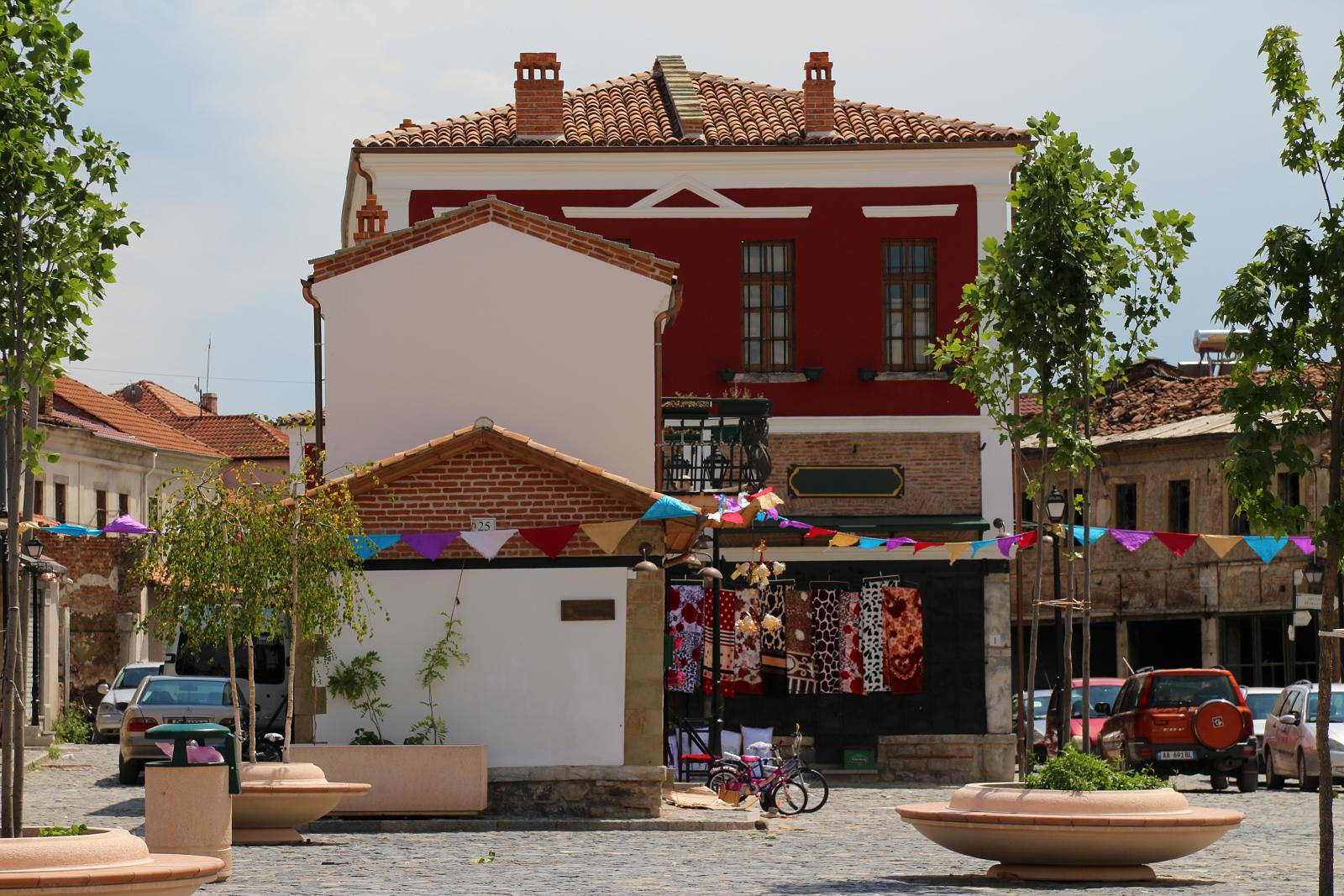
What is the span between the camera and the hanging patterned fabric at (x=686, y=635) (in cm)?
2847

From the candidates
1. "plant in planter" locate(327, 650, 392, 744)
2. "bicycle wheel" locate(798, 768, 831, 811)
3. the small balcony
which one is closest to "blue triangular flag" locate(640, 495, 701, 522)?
"plant in planter" locate(327, 650, 392, 744)

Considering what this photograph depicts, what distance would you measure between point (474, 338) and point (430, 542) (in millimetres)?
3721

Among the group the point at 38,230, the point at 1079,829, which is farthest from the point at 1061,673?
the point at 38,230

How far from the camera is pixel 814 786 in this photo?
73.8 feet

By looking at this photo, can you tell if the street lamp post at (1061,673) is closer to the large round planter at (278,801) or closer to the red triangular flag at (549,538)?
the red triangular flag at (549,538)

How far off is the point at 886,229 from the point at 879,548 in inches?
181

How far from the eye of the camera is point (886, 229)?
2975cm

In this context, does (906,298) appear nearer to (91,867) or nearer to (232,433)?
(91,867)

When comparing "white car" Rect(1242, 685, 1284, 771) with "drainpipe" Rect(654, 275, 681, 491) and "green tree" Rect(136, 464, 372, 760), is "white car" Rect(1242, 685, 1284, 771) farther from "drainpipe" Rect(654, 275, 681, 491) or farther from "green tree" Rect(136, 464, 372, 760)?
"green tree" Rect(136, 464, 372, 760)

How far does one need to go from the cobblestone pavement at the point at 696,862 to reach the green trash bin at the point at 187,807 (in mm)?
373

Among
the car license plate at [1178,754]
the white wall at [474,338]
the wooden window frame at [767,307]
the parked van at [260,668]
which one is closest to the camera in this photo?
the white wall at [474,338]

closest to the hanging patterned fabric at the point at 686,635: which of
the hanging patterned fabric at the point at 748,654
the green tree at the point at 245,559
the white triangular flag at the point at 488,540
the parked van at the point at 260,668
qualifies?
the hanging patterned fabric at the point at 748,654

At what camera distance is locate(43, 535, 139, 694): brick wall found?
47.8m

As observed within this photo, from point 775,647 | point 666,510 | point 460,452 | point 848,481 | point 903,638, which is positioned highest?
point 848,481
